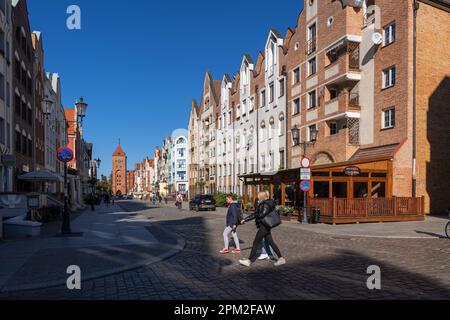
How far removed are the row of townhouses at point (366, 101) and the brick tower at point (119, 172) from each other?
15009 cm

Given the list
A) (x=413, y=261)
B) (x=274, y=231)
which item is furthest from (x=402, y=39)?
(x=413, y=261)

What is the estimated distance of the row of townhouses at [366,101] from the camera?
22.0 metres

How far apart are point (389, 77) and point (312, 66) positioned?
27.0ft

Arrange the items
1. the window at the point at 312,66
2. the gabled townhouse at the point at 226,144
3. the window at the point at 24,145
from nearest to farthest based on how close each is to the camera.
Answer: the window at the point at 24,145 → the window at the point at 312,66 → the gabled townhouse at the point at 226,144

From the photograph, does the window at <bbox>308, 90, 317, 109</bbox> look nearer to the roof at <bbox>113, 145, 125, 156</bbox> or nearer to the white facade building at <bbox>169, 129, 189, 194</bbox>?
the white facade building at <bbox>169, 129, 189, 194</bbox>

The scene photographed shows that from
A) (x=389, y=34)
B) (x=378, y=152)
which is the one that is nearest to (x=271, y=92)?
(x=389, y=34)

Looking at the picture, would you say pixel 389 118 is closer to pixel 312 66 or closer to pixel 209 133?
pixel 312 66

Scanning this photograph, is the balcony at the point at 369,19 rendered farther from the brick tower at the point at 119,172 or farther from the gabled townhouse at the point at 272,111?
the brick tower at the point at 119,172


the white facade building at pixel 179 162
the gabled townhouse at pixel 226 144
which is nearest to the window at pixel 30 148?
the gabled townhouse at pixel 226 144

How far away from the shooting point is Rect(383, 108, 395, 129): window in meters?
23.2

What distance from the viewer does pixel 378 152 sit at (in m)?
23.5

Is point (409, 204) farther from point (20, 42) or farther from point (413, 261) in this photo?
point (20, 42)

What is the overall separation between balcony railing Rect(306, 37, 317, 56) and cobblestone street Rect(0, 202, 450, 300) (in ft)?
70.2

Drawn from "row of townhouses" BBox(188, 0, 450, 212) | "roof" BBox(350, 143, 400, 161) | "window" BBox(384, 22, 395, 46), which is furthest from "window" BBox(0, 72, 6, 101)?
"window" BBox(384, 22, 395, 46)
